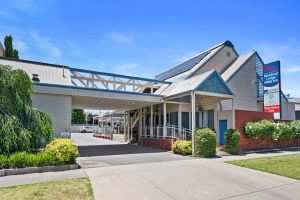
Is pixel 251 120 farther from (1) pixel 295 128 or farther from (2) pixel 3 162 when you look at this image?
(2) pixel 3 162

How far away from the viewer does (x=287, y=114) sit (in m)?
24.9

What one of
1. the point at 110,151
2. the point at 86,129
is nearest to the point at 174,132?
the point at 110,151

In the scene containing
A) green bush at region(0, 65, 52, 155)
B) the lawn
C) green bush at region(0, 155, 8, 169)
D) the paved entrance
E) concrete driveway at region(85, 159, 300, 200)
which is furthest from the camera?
the paved entrance

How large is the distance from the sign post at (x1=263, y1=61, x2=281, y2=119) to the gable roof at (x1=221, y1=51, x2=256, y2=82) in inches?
99.1

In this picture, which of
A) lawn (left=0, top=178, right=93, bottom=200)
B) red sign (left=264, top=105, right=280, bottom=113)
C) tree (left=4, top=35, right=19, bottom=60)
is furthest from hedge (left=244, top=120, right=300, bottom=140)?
tree (left=4, top=35, right=19, bottom=60)

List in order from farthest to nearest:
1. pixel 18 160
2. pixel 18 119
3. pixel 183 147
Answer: pixel 183 147, pixel 18 119, pixel 18 160

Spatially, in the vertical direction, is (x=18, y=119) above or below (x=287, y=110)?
below

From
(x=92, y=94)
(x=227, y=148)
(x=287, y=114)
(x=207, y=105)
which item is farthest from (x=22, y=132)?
(x=287, y=114)

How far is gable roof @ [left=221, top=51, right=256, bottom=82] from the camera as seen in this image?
68.6 ft

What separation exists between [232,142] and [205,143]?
99.7 inches

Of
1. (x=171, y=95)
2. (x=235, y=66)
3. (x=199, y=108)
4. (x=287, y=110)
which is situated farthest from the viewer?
(x=287, y=110)

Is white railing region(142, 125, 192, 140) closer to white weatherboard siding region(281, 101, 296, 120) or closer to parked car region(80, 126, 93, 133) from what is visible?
white weatherboard siding region(281, 101, 296, 120)

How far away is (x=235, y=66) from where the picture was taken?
21859 mm

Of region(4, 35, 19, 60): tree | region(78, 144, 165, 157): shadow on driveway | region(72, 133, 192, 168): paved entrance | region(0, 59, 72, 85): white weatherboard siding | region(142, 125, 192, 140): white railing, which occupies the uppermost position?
region(4, 35, 19, 60): tree
